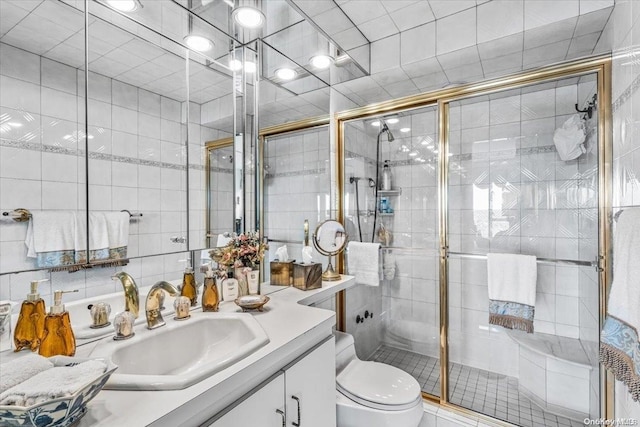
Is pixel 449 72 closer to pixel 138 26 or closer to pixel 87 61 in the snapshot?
pixel 138 26

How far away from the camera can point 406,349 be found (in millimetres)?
2471

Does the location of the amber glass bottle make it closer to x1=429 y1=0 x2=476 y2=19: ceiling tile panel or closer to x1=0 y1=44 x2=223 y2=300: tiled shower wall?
x1=0 y1=44 x2=223 y2=300: tiled shower wall

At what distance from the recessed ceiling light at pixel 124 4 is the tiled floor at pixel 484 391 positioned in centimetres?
250

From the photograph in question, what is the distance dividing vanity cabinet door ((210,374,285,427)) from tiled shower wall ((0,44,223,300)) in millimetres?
624

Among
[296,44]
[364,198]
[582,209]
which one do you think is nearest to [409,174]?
[364,198]

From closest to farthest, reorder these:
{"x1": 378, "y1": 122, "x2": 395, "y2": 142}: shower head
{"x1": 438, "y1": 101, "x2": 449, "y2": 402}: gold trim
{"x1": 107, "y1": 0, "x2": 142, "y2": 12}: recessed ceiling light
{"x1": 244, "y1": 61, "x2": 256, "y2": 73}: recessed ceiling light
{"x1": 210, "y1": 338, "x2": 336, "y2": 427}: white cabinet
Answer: {"x1": 210, "y1": 338, "x2": 336, "y2": 427}: white cabinet, {"x1": 107, "y1": 0, "x2": 142, "y2": 12}: recessed ceiling light, {"x1": 244, "y1": 61, "x2": 256, "y2": 73}: recessed ceiling light, {"x1": 438, "y1": 101, "x2": 449, "y2": 402}: gold trim, {"x1": 378, "y1": 122, "x2": 395, "y2": 142}: shower head

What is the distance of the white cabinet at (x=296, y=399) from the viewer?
0.82 m

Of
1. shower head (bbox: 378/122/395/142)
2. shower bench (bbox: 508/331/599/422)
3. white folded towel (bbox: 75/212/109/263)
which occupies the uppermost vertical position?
shower head (bbox: 378/122/395/142)

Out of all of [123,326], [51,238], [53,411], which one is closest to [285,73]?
[51,238]

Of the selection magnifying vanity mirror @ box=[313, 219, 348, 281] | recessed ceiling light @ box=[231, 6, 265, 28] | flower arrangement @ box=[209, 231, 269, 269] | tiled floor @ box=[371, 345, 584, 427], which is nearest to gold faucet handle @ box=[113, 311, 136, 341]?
flower arrangement @ box=[209, 231, 269, 269]

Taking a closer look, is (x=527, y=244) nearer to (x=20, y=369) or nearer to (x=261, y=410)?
(x=261, y=410)

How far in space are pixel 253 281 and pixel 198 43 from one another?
1133 millimetres

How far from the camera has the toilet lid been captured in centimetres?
146

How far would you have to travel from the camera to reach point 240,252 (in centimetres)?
148
